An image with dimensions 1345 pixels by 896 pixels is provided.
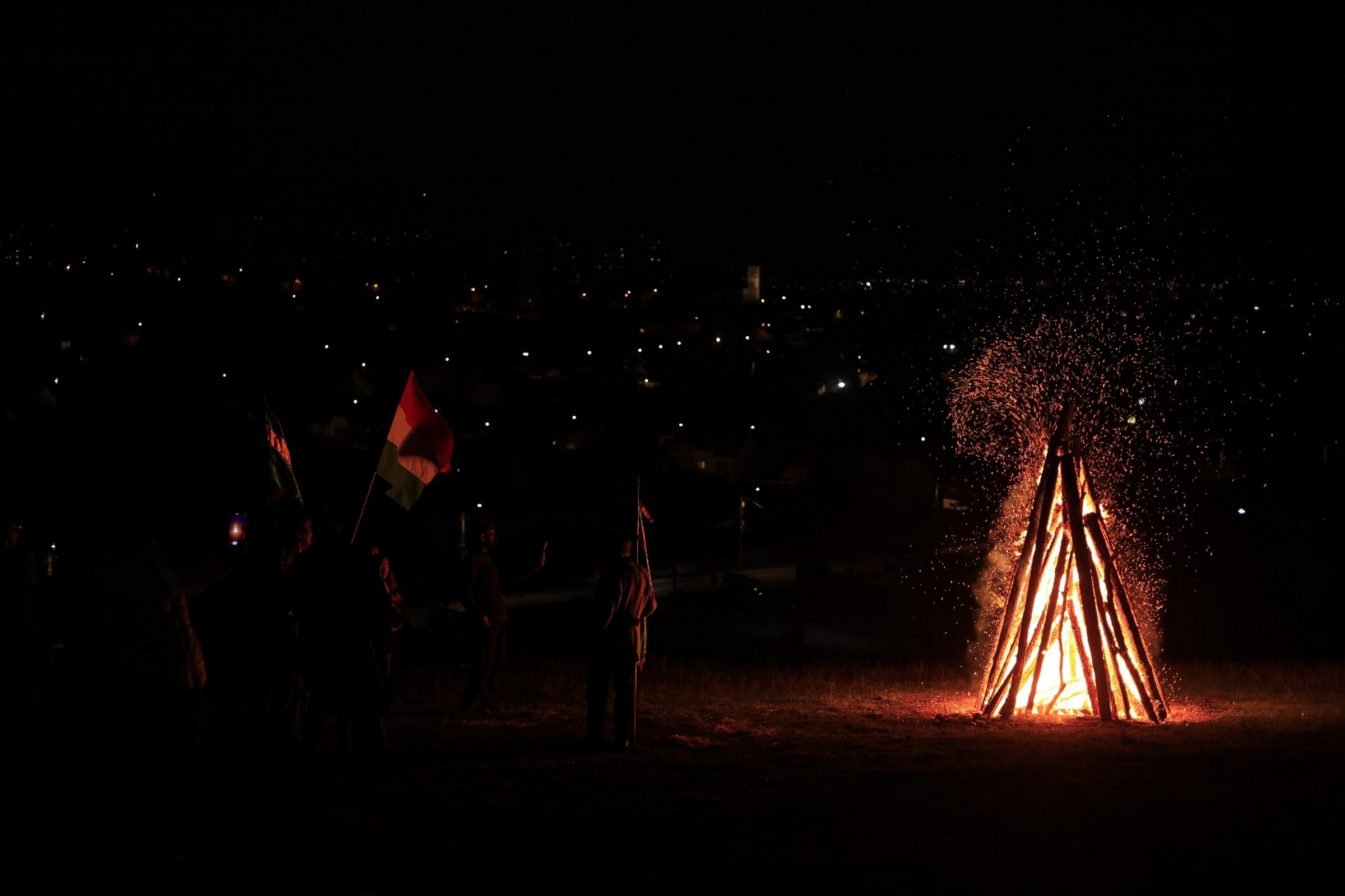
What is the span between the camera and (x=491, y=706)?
11031 mm

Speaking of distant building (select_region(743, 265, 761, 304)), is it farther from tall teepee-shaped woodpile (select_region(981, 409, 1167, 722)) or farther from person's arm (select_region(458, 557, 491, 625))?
person's arm (select_region(458, 557, 491, 625))

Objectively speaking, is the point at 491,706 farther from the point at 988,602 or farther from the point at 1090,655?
the point at 988,602

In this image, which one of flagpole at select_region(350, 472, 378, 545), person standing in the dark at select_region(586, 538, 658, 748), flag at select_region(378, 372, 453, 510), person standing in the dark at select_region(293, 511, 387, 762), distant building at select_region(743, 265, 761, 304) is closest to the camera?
person standing in the dark at select_region(293, 511, 387, 762)

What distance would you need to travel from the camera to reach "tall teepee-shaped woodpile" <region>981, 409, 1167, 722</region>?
1080 centimetres

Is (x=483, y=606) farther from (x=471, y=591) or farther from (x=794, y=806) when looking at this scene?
(x=794, y=806)

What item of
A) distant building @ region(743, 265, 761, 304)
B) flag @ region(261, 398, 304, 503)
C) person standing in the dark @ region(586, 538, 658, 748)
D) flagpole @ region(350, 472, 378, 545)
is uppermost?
distant building @ region(743, 265, 761, 304)

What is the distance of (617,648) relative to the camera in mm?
8930

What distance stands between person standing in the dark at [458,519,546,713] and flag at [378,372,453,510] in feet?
2.24

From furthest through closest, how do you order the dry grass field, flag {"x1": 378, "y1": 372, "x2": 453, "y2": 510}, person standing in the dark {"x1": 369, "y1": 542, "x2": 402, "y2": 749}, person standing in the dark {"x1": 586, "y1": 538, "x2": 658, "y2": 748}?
flag {"x1": 378, "y1": 372, "x2": 453, "y2": 510} < person standing in the dark {"x1": 586, "y1": 538, "x2": 658, "y2": 748} < person standing in the dark {"x1": 369, "y1": 542, "x2": 402, "y2": 749} < the dry grass field

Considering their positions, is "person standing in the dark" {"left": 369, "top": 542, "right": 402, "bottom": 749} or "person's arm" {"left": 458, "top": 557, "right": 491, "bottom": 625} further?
"person's arm" {"left": 458, "top": 557, "right": 491, "bottom": 625}

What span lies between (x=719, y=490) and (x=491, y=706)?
40.7 meters

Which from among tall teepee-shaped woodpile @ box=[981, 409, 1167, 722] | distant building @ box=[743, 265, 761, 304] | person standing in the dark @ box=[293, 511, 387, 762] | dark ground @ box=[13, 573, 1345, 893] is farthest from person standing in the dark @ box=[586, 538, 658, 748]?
distant building @ box=[743, 265, 761, 304]

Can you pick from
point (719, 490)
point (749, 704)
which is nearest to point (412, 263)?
point (719, 490)

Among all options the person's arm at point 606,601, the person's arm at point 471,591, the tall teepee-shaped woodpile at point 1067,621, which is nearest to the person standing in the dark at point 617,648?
the person's arm at point 606,601
